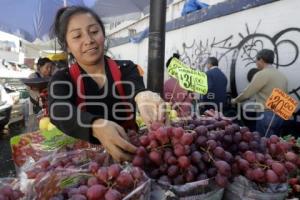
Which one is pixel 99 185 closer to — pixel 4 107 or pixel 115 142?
pixel 115 142

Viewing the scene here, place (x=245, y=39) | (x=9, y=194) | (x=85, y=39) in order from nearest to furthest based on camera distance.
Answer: (x=9, y=194) → (x=85, y=39) → (x=245, y=39)

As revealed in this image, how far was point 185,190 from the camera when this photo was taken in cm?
120

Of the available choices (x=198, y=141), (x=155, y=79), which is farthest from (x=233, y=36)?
(x=198, y=141)

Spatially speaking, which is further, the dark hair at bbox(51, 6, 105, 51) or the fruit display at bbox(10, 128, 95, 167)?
the dark hair at bbox(51, 6, 105, 51)

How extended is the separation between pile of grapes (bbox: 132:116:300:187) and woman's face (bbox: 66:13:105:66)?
60 centimetres

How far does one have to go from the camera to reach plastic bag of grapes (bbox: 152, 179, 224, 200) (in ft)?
3.92

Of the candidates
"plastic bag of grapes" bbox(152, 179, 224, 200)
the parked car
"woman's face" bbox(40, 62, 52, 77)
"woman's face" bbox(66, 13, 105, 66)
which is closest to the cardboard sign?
"woman's face" bbox(66, 13, 105, 66)

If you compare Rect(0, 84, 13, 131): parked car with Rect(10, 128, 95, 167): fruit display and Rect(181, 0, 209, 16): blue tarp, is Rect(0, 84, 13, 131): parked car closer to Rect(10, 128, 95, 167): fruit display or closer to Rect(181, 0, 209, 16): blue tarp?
Rect(181, 0, 209, 16): blue tarp

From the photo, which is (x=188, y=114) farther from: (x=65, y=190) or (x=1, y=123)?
(x=1, y=123)

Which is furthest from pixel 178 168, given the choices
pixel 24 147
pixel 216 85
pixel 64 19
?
pixel 216 85

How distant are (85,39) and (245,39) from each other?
4680 mm

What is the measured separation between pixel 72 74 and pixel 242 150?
38.1 inches

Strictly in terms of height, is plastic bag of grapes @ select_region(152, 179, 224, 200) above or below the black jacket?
below

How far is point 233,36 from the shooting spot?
6.23 m
